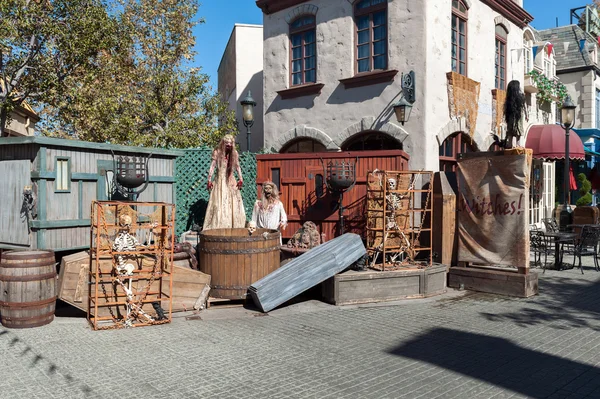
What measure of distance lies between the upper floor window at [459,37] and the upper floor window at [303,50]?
140 inches

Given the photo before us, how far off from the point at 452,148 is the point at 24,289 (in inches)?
391

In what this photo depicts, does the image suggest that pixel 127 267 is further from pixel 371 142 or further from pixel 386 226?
pixel 371 142

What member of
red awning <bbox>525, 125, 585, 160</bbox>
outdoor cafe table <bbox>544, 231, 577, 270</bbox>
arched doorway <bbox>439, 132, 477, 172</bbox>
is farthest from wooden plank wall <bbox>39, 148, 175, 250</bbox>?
red awning <bbox>525, 125, 585, 160</bbox>

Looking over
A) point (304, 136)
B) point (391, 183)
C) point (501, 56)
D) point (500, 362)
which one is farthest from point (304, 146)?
point (500, 362)

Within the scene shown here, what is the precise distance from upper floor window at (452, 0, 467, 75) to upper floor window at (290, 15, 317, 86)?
3545 mm

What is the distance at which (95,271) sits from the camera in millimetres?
7020

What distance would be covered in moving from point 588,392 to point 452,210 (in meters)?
5.22

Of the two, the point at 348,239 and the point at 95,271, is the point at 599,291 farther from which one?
the point at 95,271

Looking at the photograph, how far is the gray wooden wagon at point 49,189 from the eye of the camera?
777 centimetres

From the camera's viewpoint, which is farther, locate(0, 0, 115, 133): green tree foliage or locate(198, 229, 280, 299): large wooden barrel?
locate(0, 0, 115, 133): green tree foliage

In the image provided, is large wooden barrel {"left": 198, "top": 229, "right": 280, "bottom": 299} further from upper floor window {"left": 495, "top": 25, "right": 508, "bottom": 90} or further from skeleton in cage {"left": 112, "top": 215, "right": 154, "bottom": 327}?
upper floor window {"left": 495, "top": 25, "right": 508, "bottom": 90}

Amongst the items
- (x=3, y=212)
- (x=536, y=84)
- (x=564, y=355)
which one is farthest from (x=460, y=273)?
(x=536, y=84)

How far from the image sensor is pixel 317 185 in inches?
432

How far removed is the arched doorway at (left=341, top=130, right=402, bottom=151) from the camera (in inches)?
476
